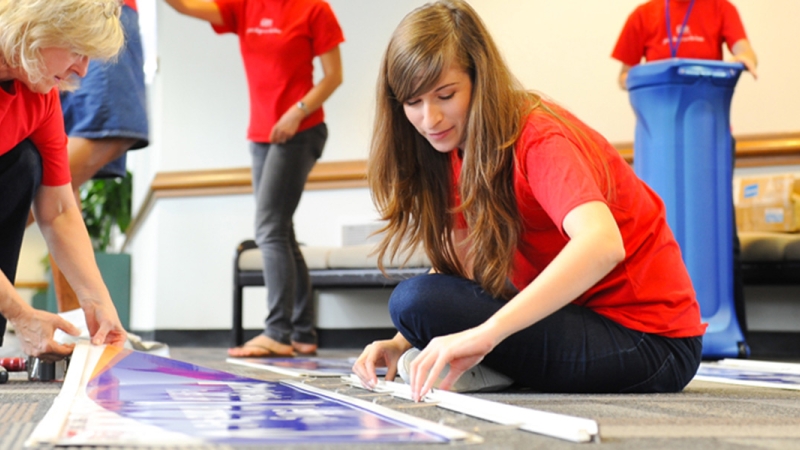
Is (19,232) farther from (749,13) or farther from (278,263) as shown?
(749,13)

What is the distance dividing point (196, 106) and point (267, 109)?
54.6 inches

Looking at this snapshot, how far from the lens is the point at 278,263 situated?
2617mm

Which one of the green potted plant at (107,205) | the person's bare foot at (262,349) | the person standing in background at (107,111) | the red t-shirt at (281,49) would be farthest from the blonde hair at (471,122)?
the green potted plant at (107,205)

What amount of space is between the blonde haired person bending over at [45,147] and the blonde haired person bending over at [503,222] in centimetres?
48

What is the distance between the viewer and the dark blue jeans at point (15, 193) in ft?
4.96

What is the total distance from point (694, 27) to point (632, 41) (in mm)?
A: 215

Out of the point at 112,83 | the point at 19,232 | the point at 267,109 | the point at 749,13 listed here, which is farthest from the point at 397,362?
the point at 749,13

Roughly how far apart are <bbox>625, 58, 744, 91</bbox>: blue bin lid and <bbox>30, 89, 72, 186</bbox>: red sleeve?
5.27 feet

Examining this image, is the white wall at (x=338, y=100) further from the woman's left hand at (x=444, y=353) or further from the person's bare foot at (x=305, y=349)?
the woman's left hand at (x=444, y=353)

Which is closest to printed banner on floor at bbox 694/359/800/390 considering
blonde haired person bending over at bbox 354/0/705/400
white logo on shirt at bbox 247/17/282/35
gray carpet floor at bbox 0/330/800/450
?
gray carpet floor at bbox 0/330/800/450

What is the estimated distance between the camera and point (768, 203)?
2842 millimetres

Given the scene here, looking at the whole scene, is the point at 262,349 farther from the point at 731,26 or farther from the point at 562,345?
the point at 731,26

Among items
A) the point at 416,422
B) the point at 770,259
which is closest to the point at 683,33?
the point at 770,259

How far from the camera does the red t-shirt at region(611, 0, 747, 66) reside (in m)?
2.85
